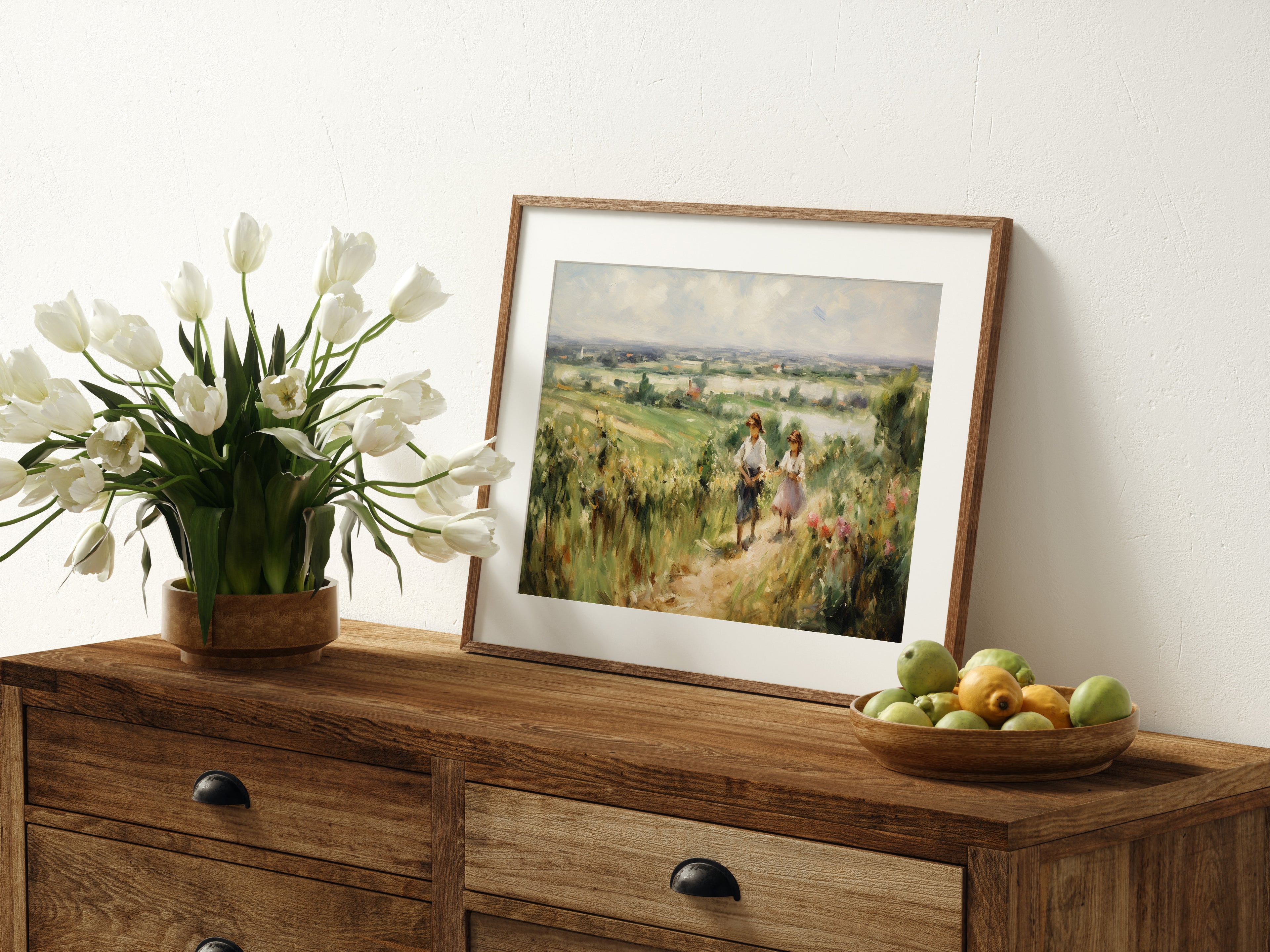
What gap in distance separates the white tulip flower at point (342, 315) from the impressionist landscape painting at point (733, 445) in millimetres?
293

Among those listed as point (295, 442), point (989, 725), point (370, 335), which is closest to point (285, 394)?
point (295, 442)

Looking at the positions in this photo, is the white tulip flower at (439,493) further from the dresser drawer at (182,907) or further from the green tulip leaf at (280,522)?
the dresser drawer at (182,907)

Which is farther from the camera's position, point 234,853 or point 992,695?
point 234,853

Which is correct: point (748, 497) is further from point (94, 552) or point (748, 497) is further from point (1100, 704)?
point (94, 552)

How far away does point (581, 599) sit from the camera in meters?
1.65

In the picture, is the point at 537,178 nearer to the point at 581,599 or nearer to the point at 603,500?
the point at 603,500

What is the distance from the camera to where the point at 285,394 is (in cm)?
148

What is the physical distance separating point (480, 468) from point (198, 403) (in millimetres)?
364

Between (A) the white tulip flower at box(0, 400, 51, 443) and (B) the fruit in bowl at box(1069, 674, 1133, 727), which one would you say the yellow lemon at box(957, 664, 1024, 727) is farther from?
(A) the white tulip flower at box(0, 400, 51, 443)

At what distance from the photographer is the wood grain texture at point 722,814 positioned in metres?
1.07

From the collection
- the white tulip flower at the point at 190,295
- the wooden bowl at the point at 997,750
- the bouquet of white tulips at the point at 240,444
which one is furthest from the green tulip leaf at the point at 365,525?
the wooden bowl at the point at 997,750

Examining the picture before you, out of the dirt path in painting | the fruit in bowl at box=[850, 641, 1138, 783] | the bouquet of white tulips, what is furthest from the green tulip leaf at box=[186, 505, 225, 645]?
the fruit in bowl at box=[850, 641, 1138, 783]

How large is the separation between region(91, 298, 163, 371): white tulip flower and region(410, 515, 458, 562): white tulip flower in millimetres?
406

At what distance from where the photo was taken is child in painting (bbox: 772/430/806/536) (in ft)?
5.04
